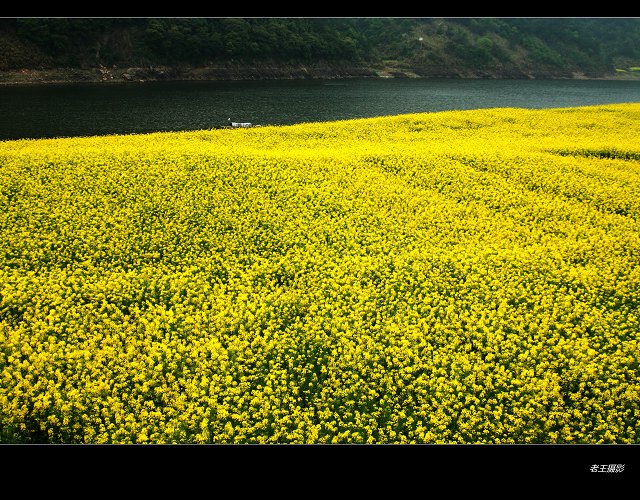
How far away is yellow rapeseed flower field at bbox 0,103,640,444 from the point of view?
671cm

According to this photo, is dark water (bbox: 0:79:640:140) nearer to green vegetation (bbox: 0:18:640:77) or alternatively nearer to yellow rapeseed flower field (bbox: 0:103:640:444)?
green vegetation (bbox: 0:18:640:77)

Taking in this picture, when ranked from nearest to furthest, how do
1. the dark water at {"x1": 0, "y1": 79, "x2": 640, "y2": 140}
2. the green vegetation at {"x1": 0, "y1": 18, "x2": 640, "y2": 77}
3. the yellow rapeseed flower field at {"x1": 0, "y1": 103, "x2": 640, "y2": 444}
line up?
the yellow rapeseed flower field at {"x1": 0, "y1": 103, "x2": 640, "y2": 444} → the dark water at {"x1": 0, "y1": 79, "x2": 640, "y2": 140} → the green vegetation at {"x1": 0, "y1": 18, "x2": 640, "y2": 77}

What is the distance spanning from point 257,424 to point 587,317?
20.3 ft

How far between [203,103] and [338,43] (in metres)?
36.4

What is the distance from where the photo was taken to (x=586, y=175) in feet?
55.9

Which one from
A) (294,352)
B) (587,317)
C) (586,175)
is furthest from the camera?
(586,175)

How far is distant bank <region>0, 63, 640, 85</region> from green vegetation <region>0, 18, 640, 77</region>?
64 centimetres

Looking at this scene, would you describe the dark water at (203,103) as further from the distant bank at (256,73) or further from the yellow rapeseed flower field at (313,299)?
the yellow rapeseed flower field at (313,299)

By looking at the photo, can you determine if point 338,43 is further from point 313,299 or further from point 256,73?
point 313,299

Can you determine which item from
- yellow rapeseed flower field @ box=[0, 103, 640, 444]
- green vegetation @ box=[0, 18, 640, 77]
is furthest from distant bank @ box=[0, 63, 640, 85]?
yellow rapeseed flower field @ box=[0, 103, 640, 444]

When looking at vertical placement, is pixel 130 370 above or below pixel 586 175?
below

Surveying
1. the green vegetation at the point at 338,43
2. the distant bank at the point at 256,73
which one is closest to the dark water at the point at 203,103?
the distant bank at the point at 256,73
